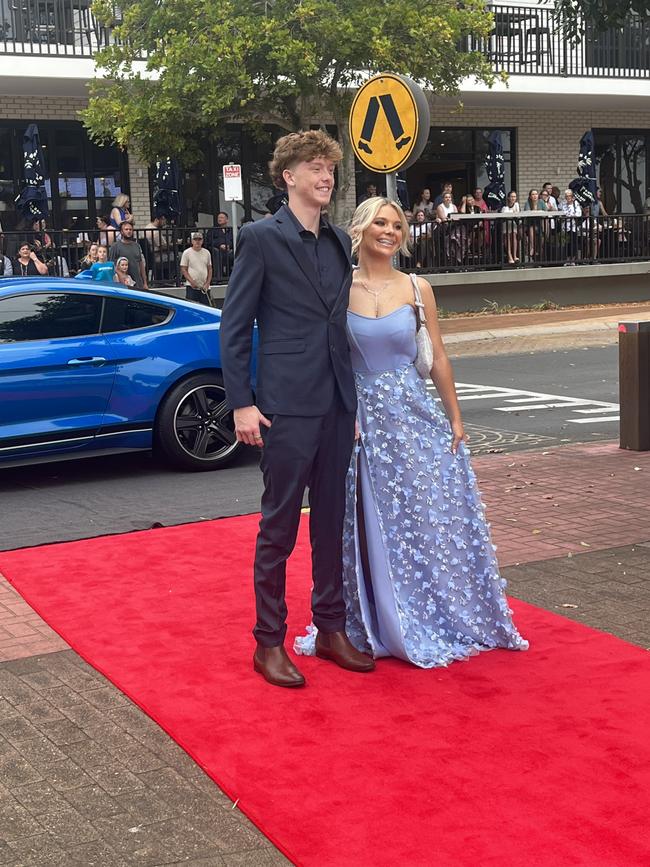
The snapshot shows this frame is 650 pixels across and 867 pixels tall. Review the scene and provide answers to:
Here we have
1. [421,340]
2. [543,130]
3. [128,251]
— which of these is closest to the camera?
[421,340]

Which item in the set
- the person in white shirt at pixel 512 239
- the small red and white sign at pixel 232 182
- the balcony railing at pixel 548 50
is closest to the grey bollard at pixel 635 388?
the small red and white sign at pixel 232 182

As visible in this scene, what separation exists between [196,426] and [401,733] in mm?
5209

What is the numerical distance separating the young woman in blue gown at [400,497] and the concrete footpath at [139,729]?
0.60 m

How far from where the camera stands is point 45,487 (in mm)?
8914

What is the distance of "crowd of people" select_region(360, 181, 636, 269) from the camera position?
77.3 feet

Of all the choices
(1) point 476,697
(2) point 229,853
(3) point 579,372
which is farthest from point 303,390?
(3) point 579,372

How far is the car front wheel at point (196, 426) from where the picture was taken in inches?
357

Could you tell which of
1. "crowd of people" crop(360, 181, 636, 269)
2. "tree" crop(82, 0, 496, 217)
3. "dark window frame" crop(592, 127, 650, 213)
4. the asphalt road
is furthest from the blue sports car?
"dark window frame" crop(592, 127, 650, 213)

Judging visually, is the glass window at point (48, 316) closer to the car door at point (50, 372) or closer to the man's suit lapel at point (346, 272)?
the car door at point (50, 372)

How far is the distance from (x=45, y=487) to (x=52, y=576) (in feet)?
8.59

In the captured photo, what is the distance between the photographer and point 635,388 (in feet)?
31.5

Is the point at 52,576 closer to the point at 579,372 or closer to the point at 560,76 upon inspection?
the point at 579,372

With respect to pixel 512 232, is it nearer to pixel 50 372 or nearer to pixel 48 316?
pixel 48 316

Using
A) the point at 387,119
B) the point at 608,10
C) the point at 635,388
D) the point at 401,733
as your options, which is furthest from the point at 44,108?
the point at 401,733
